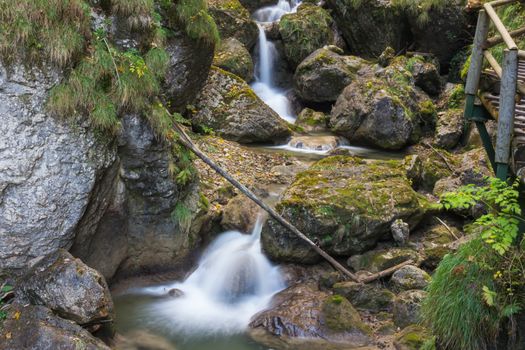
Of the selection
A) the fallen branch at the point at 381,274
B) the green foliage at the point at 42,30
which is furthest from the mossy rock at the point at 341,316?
the green foliage at the point at 42,30

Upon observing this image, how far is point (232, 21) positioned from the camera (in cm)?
1419

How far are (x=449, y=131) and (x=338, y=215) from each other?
19.0 ft

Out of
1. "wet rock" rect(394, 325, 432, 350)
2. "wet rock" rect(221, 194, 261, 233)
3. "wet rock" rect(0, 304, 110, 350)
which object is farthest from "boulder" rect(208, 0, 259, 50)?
"wet rock" rect(394, 325, 432, 350)

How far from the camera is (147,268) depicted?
23.9ft

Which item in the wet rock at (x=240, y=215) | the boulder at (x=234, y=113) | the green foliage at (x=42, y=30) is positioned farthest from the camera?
the boulder at (x=234, y=113)

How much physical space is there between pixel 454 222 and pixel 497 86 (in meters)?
4.18

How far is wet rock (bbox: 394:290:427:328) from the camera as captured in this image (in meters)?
6.08

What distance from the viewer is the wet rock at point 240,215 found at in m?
7.95

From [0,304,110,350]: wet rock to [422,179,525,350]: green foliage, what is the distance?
3616 millimetres

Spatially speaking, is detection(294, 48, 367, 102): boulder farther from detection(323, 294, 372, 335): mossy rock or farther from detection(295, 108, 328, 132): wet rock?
detection(323, 294, 372, 335): mossy rock

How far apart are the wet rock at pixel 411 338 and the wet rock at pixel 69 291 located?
11.5 feet

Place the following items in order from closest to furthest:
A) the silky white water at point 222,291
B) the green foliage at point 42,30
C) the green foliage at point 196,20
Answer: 1. the green foliage at point 42,30
2. the silky white water at point 222,291
3. the green foliage at point 196,20

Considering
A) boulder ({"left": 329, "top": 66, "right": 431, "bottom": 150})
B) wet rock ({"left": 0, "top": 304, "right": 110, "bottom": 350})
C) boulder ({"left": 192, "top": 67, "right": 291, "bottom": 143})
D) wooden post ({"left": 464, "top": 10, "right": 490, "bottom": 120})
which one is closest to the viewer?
wooden post ({"left": 464, "top": 10, "right": 490, "bottom": 120})

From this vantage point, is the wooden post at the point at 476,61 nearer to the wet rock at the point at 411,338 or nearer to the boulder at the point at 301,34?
the wet rock at the point at 411,338
